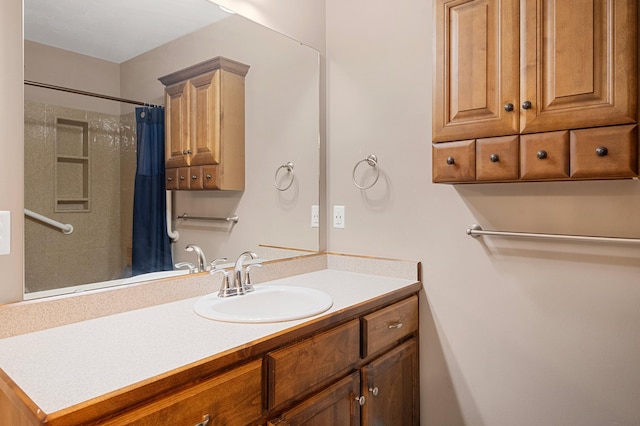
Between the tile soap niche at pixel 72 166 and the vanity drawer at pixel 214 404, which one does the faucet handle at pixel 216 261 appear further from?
the vanity drawer at pixel 214 404

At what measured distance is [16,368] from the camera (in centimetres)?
89

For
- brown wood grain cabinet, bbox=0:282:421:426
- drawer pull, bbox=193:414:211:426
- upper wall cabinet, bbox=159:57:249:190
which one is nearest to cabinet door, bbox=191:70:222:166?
upper wall cabinet, bbox=159:57:249:190

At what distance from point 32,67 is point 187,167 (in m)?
0.58

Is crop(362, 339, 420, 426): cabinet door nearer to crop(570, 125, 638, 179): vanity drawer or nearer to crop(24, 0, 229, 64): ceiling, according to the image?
crop(570, 125, 638, 179): vanity drawer

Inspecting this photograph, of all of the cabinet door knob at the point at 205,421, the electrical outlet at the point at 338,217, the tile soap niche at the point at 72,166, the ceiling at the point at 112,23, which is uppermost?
the ceiling at the point at 112,23

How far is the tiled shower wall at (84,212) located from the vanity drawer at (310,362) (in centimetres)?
66

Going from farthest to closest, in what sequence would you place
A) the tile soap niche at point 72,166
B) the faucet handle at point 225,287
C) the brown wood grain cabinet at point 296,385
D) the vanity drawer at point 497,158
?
the faucet handle at point 225,287
the vanity drawer at point 497,158
the tile soap niche at point 72,166
the brown wood grain cabinet at point 296,385

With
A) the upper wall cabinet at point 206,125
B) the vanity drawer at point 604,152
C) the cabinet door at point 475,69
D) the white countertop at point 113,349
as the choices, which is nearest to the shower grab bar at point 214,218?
the upper wall cabinet at point 206,125

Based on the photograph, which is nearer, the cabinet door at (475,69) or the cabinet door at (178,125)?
the cabinet door at (475,69)

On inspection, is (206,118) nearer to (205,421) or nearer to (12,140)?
(12,140)

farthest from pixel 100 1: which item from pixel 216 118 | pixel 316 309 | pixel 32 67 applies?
pixel 316 309

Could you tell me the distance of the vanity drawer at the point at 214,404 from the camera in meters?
0.82

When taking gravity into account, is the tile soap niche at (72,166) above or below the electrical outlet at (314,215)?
above

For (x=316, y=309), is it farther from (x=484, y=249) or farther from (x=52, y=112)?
(x=52, y=112)
